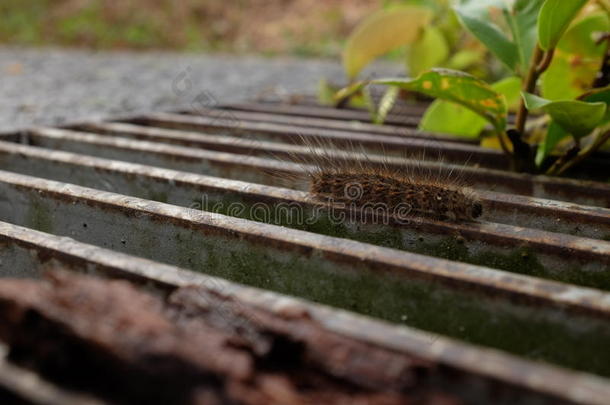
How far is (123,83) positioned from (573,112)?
3.78m

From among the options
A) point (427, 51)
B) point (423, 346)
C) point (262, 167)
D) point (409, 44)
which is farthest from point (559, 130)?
point (409, 44)

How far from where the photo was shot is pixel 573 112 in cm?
176

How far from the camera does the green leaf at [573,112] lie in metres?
1.70

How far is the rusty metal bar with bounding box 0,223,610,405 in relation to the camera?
782 millimetres

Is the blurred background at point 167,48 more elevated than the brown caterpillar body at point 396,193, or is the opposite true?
the blurred background at point 167,48

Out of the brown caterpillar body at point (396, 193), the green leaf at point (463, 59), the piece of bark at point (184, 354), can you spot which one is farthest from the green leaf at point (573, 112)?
the green leaf at point (463, 59)

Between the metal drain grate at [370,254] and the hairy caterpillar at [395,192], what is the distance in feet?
0.16

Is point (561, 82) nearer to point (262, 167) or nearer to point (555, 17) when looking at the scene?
point (555, 17)

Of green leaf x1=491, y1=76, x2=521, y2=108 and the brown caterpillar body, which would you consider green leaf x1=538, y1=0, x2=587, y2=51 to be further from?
the brown caterpillar body

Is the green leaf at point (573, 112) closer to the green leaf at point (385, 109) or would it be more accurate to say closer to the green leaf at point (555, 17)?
the green leaf at point (555, 17)

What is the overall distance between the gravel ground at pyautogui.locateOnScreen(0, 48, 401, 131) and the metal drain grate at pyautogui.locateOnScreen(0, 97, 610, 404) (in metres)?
0.99

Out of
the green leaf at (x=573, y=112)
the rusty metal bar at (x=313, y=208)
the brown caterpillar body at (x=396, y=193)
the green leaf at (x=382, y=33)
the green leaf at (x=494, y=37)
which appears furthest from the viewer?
the green leaf at (x=382, y=33)

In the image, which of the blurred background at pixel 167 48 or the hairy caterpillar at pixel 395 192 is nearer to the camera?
the hairy caterpillar at pixel 395 192

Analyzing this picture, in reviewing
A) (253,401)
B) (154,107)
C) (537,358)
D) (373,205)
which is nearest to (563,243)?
(537,358)
